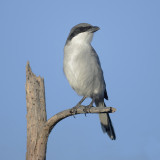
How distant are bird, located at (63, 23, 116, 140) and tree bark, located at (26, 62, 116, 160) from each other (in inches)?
Result: 26.4

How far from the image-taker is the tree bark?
606cm

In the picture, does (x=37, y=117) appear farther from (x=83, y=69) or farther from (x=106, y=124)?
(x=106, y=124)

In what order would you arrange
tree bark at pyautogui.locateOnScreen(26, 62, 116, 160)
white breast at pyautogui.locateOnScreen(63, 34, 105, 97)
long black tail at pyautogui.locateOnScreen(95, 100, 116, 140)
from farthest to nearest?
long black tail at pyautogui.locateOnScreen(95, 100, 116, 140) < white breast at pyautogui.locateOnScreen(63, 34, 105, 97) < tree bark at pyautogui.locateOnScreen(26, 62, 116, 160)

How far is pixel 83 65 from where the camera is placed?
6.73 meters

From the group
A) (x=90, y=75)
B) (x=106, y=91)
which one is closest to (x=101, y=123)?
(x=106, y=91)

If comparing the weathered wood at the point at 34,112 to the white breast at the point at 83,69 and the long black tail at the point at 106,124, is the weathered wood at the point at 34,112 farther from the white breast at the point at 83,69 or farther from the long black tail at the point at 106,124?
the long black tail at the point at 106,124

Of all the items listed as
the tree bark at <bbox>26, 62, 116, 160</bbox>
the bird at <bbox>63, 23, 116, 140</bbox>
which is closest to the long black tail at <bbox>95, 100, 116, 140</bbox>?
the bird at <bbox>63, 23, 116, 140</bbox>

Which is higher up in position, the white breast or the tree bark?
the white breast

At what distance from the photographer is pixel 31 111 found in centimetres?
632

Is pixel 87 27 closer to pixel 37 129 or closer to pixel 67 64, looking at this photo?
pixel 67 64

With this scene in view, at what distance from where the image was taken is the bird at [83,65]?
22.2 feet

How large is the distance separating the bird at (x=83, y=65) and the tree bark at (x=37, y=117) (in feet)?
2.20

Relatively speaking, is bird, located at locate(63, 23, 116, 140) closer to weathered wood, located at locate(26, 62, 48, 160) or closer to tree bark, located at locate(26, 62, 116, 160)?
tree bark, located at locate(26, 62, 116, 160)

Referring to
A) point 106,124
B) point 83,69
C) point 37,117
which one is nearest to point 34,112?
point 37,117
